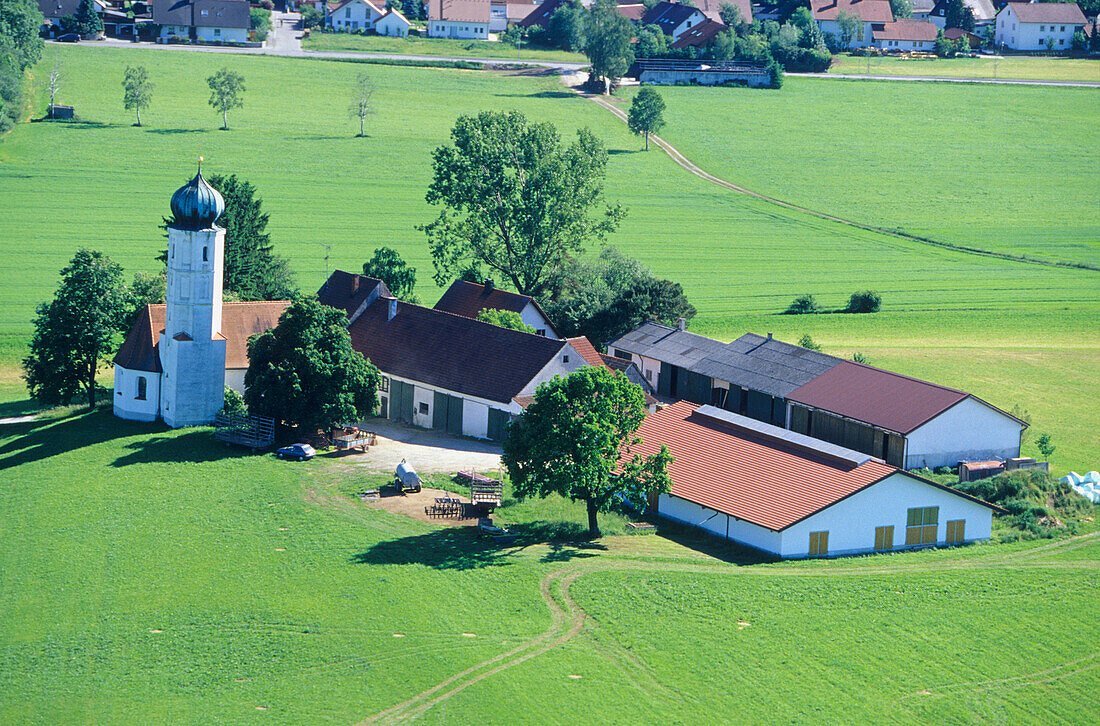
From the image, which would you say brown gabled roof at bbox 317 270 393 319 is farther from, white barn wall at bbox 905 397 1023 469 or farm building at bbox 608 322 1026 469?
white barn wall at bbox 905 397 1023 469

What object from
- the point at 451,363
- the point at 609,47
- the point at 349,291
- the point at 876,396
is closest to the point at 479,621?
the point at 451,363

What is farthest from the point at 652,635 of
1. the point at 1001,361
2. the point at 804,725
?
the point at 1001,361

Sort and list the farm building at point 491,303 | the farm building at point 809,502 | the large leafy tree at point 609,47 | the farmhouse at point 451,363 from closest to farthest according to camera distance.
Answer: the farm building at point 809,502, the farmhouse at point 451,363, the farm building at point 491,303, the large leafy tree at point 609,47

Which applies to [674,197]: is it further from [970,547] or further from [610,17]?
[970,547]

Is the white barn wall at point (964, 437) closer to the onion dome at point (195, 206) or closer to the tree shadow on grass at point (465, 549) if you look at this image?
the tree shadow on grass at point (465, 549)

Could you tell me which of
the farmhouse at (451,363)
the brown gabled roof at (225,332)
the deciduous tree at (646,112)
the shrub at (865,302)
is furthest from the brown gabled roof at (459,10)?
the brown gabled roof at (225,332)

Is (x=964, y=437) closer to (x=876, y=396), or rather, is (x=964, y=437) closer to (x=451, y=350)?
(x=876, y=396)

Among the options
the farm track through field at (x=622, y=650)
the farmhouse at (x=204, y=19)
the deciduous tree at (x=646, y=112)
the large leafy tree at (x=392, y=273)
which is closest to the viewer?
the farm track through field at (x=622, y=650)
